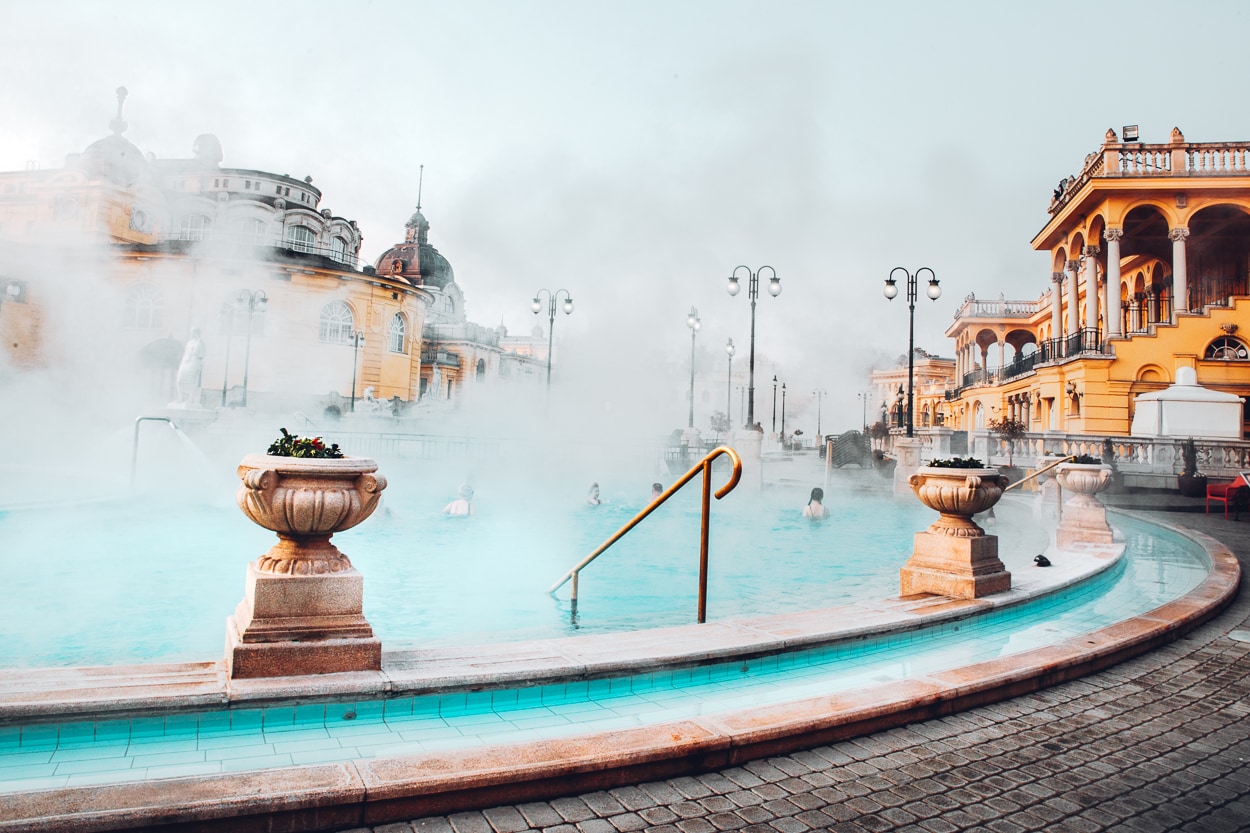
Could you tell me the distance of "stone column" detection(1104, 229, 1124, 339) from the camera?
2364cm

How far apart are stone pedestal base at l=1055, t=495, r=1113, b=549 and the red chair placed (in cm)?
640

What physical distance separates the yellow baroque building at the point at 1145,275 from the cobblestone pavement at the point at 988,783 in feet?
70.1

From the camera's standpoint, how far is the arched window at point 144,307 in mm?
36000

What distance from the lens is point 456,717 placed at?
10.7 ft

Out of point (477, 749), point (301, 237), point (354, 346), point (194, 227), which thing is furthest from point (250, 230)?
point (477, 749)

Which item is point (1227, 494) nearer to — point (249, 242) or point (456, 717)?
point (456, 717)

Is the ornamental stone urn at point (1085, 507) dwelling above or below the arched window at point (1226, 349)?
below

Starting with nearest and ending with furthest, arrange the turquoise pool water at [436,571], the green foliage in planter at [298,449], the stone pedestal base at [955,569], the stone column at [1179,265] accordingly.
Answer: the green foliage in planter at [298,449], the stone pedestal base at [955,569], the turquoise pool water at [436,571], the stone column at [1179,265]

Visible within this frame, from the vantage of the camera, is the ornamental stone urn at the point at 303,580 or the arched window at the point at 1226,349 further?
the arched window at the point at 1226,349

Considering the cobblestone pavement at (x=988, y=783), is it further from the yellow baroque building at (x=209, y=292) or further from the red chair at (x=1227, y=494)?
A: the yellow baroque building at (x=209, y=292)

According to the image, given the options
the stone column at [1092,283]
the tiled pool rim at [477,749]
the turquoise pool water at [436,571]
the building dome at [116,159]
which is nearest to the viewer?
the tiled pool rim at [477,749]

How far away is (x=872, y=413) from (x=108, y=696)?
101 metres

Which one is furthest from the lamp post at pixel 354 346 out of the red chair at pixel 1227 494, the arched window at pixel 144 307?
the red chair at pixel 1227 494

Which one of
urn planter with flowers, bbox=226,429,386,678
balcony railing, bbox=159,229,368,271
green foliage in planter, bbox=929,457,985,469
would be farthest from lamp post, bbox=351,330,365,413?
urn planter with flowers, bbox=226,429,386,678
